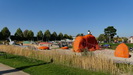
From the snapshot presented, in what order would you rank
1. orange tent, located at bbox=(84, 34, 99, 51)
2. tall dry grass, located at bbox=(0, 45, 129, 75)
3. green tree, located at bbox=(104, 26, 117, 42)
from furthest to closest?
green tree, located at bbox=(104, 26, 117, 42)
orange tent, located at bbox=(84, 34, 99, 51)
tall dry grass, located at bbox=(0, 45, 129, 75)

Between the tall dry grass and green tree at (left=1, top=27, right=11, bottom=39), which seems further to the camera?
green tree at (left=1, top=27, right=11, bottom=39)

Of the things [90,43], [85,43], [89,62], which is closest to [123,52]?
[85,43]

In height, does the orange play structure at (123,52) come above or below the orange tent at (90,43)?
below

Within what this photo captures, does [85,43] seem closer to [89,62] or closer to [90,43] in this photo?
[90,43]

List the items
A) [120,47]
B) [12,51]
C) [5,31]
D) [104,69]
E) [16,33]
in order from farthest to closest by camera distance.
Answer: [16,33]
[5,31]
[120,47]
[12,51]
[104,69]

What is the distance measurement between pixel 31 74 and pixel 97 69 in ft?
10.0

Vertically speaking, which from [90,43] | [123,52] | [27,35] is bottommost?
[123,52]

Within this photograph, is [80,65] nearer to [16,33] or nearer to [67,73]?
[67,73]

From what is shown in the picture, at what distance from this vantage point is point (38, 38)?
69938 millimetres

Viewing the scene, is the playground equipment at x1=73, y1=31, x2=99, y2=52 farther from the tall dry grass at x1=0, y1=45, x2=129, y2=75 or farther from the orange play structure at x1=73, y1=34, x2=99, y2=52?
the tall dry grass at x1=0, y1=45, x2=129, y2=75

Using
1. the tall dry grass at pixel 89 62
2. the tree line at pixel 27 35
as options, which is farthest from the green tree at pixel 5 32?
the tall dry grass at pixel 89 62

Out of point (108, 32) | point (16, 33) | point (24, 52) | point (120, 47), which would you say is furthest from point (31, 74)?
point (108, 32)

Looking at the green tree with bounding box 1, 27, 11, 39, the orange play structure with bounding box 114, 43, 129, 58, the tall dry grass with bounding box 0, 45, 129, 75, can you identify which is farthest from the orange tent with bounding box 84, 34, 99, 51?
the green tree with bounding box 1, 27, 11, 39

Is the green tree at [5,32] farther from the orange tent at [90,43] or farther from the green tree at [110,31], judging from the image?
the green tree at [110,31]
